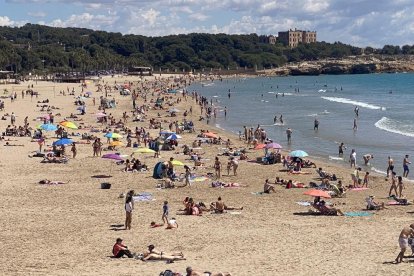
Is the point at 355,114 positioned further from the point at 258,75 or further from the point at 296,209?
the point at 258,75

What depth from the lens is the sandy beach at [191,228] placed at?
13.4m

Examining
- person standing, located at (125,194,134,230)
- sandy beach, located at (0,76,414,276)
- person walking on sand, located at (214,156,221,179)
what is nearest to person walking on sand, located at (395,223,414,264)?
sandy beach, located at (0,76,414,276)

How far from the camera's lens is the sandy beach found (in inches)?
528

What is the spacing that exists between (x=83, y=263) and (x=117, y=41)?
596ft

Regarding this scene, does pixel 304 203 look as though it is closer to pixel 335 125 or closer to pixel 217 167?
pixel 217 167

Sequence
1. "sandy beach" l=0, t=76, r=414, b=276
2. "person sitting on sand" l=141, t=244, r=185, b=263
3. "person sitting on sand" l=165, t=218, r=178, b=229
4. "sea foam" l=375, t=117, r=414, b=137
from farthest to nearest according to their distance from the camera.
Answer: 1. "sea foam" l=375, t=117, r=414, b=137
2. "person sitting on sand" l=165, t=218, r=178, b=229
3. "person sitting on sand" l=141, t=244, r=185, b=263
4. "sandy beach" l=0, t=76, r=414, b=276

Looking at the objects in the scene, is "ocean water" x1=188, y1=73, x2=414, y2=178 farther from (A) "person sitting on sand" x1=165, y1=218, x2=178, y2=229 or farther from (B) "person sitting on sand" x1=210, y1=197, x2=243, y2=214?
(A) "person sitting on sand" x1=165, y1=218, x2=178, y2=229

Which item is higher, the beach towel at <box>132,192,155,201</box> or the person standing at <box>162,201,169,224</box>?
the person standing at <box>162,201,169,224</box>

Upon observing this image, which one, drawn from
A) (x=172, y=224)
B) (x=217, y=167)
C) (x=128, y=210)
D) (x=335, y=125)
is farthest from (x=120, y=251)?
(x=335, y=125)

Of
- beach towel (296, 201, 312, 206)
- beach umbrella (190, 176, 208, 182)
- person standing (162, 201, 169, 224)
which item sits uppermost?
person standing (162, 201, 169, 224)

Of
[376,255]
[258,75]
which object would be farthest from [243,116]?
[258,75]

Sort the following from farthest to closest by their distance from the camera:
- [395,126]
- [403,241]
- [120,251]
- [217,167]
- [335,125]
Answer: [335,125] < [395,126] < [217,167] < [120,251] < [403,241]

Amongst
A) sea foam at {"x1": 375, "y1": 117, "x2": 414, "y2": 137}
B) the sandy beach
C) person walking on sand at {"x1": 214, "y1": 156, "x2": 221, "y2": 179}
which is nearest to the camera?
the sandy beach

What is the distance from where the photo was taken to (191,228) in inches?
658
